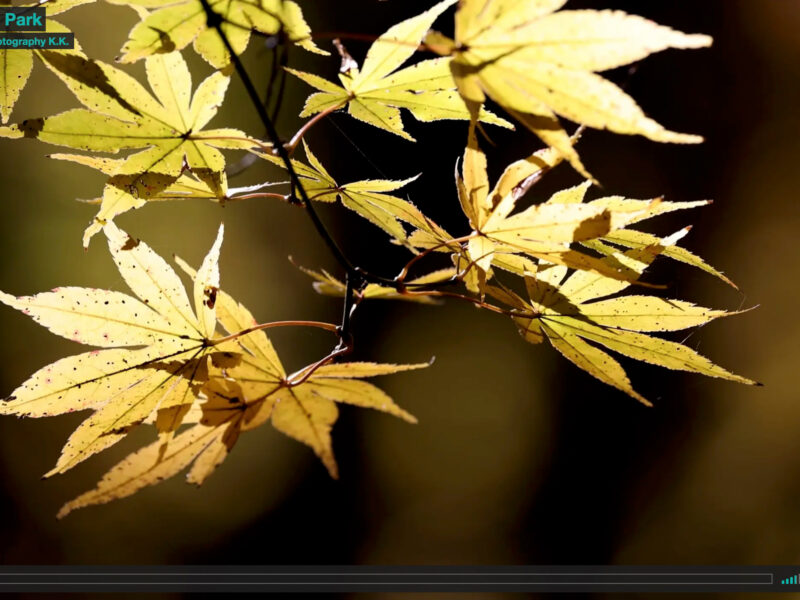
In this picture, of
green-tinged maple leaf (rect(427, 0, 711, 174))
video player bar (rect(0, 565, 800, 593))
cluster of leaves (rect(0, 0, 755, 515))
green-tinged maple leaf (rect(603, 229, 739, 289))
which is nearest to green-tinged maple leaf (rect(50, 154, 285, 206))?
cluster of leaves (rect(0, 0, 755, 515))

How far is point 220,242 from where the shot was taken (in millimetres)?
565

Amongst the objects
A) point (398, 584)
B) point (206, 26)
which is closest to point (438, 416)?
point (398, 584)

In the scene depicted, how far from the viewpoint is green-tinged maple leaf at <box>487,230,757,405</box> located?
22.6 inches

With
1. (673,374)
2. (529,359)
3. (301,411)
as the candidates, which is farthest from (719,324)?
(301,411)

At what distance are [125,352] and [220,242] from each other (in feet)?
0.45

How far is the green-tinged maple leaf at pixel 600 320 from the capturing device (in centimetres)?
58

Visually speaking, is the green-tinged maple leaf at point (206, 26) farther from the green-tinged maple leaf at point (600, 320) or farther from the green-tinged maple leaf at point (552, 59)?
the green-tinged maple leaf at point (600, 320)

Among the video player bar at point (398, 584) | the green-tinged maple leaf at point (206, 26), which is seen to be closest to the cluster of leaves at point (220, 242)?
the green-tinged maple leaf at point (206, 26)

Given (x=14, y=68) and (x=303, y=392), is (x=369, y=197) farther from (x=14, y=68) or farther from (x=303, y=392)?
(x=14, y=68)

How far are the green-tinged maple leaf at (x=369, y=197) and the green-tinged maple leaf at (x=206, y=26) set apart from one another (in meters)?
0.13

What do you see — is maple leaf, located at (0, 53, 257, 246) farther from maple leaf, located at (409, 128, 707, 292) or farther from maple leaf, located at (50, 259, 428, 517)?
maple leaf, located at (409, 128, 707, 292)

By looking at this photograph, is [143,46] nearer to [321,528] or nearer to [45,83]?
[45,83]

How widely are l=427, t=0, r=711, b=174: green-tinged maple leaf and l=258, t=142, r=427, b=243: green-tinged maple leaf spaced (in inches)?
8.1

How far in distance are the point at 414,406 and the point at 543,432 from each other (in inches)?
28.0
